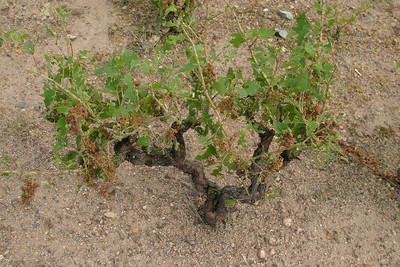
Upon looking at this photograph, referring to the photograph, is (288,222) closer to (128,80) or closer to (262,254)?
(262,254)

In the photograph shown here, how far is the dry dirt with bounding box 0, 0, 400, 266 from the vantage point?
259 centimetres

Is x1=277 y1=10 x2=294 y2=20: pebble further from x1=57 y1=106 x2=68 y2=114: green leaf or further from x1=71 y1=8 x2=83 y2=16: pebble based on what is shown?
x1=57 y1=106 x2=68 y2=114: green leaf

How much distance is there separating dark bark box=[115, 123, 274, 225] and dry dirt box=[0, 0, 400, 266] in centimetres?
17

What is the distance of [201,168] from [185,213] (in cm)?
33

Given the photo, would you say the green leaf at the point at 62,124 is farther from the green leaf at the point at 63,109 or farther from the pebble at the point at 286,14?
the pebble at the point at 286,14

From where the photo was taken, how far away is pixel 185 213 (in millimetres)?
2715

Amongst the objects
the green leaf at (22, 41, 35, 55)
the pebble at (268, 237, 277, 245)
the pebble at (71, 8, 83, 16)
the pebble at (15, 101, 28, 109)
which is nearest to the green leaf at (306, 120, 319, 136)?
the pebble at (268, 237, 277, 245)

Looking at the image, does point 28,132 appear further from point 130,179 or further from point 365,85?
point 365,85

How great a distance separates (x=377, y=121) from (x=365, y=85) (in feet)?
1.08

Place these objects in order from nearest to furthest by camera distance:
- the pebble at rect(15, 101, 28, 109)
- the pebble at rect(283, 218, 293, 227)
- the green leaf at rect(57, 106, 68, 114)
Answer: the green leaf at rect(57, 106, 68, 114) → the pebble at rect(283, 218, 293, 227) → the pebble at rect(15, 101, 28, 109)

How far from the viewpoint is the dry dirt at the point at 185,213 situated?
102 inches

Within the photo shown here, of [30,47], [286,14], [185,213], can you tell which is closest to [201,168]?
[185,213]

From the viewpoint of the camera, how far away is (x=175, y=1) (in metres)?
3.49

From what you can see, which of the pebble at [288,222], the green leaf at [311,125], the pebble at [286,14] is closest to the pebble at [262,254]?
the pebble at [288,222]
